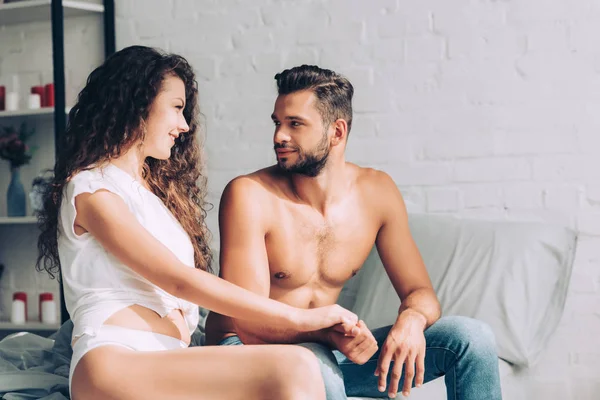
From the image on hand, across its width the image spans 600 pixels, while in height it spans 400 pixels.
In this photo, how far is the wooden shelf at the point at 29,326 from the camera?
349 centimetres

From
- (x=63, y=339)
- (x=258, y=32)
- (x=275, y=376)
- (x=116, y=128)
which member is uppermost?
(x=258, y=32)

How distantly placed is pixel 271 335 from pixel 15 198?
7.58 feet

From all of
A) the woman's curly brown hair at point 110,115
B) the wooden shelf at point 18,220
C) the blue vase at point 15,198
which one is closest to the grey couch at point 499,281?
the woman's curly brown hair at point 110,115

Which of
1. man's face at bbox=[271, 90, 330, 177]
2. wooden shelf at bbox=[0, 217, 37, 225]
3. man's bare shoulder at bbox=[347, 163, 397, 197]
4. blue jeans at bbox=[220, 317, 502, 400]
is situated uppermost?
man's face at bbox=[271, 90, 330, 177]

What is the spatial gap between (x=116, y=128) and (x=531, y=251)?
1.29 m

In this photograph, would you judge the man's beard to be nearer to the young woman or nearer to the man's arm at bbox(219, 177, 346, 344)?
the man's arm at bbox(219, 177, 346, 344)

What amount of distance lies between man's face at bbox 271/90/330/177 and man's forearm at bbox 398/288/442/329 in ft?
1.36

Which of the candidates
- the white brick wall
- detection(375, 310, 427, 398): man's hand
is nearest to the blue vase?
the white brick wall

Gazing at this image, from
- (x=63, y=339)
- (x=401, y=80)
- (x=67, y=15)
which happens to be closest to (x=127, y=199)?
(x=63, y=339)

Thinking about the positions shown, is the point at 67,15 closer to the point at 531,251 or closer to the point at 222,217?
the point at 222,217

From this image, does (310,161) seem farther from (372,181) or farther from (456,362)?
(456,362)

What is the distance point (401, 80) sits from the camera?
114 inches

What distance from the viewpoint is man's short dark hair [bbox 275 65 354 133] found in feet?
6.69

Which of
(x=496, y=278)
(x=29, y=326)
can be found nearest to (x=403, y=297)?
(x=496, y=278)
